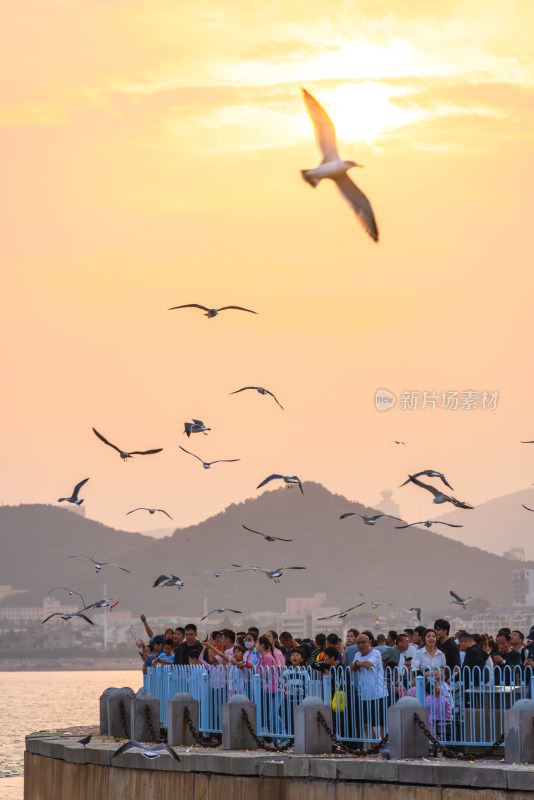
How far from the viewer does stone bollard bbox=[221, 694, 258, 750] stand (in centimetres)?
2138

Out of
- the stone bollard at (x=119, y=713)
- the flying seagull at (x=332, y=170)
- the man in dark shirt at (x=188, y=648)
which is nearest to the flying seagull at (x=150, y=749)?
the man in dark shirt at (x=188, y=648)

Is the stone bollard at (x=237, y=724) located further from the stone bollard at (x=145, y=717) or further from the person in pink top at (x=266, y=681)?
the stone bollard at (x=145, y=717)

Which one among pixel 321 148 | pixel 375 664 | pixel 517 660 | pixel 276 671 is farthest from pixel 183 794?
pixel 321 148

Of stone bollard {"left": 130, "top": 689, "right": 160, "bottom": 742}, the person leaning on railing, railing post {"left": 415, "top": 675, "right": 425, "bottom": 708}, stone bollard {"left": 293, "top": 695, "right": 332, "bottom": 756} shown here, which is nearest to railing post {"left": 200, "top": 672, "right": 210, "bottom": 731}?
stone bollard {"left": 130, "top": 689, "right": 160, "bottom": 742}

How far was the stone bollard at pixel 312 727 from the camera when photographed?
65.7ft

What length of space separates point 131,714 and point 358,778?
6731mm

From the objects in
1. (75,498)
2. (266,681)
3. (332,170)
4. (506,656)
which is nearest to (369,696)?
(506,656)

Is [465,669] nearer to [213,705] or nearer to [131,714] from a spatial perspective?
[213,705]

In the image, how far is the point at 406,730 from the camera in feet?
61.8

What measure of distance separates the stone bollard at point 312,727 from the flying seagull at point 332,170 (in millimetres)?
6763

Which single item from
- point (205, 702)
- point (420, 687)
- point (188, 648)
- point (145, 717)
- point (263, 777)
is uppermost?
point (188, 648)

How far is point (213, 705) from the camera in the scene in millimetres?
23156

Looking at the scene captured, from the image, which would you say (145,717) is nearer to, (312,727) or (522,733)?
(312,727)

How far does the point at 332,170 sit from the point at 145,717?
33.3 ft
